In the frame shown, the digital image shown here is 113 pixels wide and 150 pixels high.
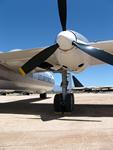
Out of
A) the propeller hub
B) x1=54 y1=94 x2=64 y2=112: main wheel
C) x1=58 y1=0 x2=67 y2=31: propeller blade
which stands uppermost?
x1=58 y1=0 x2=67 y2=31: propeller blade

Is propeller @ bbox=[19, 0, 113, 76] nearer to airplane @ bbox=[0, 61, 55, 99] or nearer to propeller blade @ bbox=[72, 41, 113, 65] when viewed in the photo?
propeller blade @ bbox=[72, 41, 113, 65]

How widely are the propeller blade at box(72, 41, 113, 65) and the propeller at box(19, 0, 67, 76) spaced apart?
3.82 feet

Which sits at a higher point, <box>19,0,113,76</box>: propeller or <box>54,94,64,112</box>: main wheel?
<box>19,0,113,76</box>: propeller

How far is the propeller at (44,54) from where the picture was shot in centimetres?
1361

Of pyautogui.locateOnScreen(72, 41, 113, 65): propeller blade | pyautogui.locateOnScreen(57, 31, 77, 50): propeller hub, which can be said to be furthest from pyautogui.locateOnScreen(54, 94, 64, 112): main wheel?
pyautogui.locateOnScreen(72, 41, 113, 65): propeller blade

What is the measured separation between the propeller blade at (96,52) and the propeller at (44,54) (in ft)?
3.82

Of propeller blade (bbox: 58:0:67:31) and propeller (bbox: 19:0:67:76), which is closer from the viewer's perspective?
propeller (bbox: 19:0:67:76)

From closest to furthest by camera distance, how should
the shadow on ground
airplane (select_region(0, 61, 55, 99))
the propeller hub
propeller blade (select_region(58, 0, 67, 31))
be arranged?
the propeller hub < the shadow on ground < propeller blade (select_region(58, 0, 67, 31)) < airplane (select_region(0, 61, 55, 99))

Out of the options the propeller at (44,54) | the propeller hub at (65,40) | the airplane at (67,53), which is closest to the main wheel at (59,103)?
the airplane at (67,53)

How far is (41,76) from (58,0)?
15253 millimetres

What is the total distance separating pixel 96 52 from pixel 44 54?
8.58 ft

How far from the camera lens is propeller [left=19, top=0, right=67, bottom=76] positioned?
13.6 meters

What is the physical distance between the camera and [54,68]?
665 inches

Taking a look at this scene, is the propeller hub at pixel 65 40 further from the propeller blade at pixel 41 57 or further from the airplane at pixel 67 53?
the propeller blade at pixel 41 57
